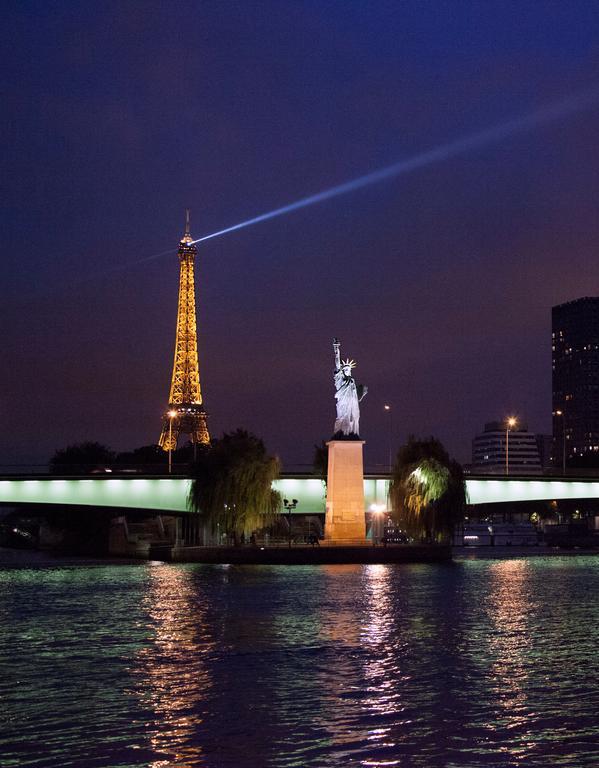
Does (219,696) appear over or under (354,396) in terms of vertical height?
under

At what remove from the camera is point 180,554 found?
7925cm

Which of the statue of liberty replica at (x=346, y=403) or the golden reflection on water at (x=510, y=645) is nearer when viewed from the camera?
the golden reflection on water at (x=510, y=645)

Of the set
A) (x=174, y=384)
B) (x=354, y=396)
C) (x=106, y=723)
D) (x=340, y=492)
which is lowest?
(x=106, y=723)

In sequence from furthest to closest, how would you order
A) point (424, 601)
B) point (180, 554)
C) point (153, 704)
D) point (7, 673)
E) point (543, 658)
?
point (180, 554)
point (424, 601)
point (543, 658)
point (7, 673)
point (153, 704)

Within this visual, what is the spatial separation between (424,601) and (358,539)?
31217 millimetres

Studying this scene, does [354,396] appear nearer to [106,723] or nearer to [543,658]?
[543,658]

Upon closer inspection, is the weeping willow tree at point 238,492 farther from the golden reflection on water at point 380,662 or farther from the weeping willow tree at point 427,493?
the golden reflection on water at point 380,662

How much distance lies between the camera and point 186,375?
13912cm

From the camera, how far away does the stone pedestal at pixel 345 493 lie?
73.6 meters

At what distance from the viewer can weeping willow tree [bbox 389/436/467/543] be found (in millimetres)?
78312

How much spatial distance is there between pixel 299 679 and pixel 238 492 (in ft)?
174

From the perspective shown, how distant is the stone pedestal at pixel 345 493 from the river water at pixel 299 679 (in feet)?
84.3

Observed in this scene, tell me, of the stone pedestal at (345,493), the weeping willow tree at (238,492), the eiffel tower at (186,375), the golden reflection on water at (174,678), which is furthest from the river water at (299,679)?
the eiffel tower at (186,375)

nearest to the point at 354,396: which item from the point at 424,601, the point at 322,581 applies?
the point at 322,581
